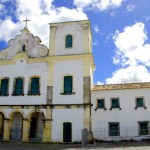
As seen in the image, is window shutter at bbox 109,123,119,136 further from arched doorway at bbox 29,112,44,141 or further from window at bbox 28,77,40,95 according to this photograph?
window at bbox 28,77,40,95

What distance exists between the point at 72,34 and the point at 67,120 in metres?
8.96

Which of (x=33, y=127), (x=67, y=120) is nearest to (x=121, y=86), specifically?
(x=67, y=120)

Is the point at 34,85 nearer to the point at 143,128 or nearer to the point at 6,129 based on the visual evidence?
the point at 6,129

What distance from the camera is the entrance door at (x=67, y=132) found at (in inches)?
1051

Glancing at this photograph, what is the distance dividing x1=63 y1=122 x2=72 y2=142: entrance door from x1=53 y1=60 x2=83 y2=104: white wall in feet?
7.14

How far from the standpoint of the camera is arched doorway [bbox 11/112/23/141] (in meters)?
29.2

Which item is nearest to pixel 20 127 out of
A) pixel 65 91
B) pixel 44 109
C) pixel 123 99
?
pixel 44 109

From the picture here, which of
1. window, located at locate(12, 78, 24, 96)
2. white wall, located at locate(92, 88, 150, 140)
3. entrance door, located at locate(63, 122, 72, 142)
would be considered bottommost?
entrance door, located at locate(63, 122, 72, 142)

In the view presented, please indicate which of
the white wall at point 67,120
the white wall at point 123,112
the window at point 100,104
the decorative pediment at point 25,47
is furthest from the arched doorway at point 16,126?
the window at point 100,104

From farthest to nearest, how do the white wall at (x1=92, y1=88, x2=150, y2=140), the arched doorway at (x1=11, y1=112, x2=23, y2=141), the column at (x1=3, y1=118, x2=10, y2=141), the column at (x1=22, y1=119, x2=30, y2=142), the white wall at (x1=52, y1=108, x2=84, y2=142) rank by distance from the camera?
1. the arched doorway at (x1=11, y1=112, x2=23, y2=141)
2. the column at (x1=3, y1=118, x2=10, y2=141)
3. the column at (x1=22, y1=119, x2=30, y2=142)
4. the white wall at (x1=92, y1=88, x2=150, y2=140)
5. the white wall at (x1=52, y1=108, x2=84, y2=142)

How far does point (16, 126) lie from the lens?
1166 inches

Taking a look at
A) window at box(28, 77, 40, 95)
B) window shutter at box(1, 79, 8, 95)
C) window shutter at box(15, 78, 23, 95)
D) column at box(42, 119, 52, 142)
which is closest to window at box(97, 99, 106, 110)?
column at box(42, 119, 52, 142)

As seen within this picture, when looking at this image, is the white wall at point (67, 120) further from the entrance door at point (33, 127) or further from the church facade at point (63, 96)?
the entrance door at point (33, 127)

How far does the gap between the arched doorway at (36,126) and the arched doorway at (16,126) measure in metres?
1.16
